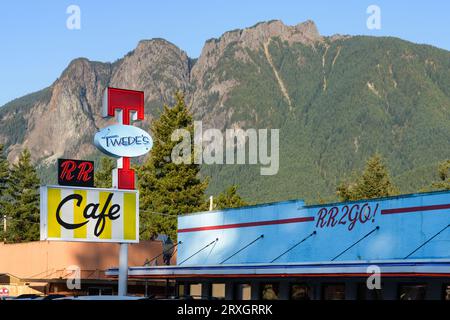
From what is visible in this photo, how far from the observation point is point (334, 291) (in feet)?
106

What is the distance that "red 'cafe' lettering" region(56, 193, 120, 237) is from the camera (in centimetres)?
3444

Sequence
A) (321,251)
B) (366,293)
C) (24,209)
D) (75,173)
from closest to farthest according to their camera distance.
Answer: (366,293)
(321,251)
(75,173)
(24,209)

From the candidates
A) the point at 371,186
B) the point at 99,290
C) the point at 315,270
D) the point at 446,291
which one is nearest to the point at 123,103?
the point at 315,270

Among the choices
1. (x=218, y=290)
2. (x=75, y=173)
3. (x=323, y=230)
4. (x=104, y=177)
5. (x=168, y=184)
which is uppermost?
(x=104, y=177)

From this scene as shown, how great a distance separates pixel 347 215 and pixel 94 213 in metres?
10.0

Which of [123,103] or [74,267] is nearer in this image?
[123,103]

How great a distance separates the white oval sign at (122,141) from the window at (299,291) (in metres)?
8.20

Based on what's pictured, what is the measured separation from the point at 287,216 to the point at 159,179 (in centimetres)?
4982

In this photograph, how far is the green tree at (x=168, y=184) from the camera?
83.9 metres

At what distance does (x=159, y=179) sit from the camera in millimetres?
85188

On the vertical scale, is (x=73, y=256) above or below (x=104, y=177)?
below

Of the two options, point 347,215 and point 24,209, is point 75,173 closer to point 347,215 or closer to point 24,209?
point 347,215

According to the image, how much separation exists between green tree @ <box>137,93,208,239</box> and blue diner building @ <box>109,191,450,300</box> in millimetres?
40650
